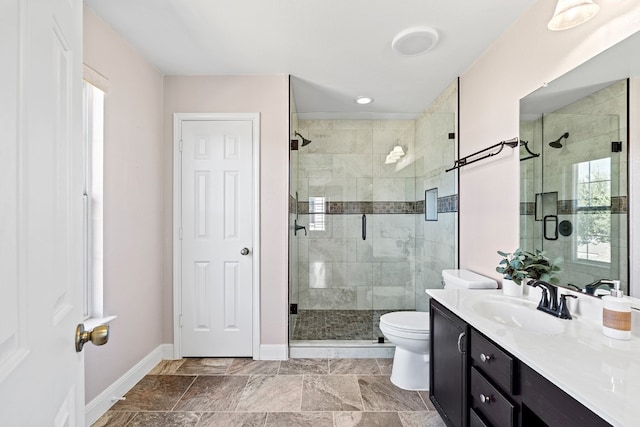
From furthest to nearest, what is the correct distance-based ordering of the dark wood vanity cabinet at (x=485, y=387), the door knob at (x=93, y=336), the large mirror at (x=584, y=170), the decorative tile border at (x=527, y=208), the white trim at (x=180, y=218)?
the white trim at (x=180, y=218) < the decorative tile border at (x=527, y=208) < the large mirror at (x=584, y=170) < the dark wood vanity cabinet at (x=485, y=387) < the door knob at (x=93, y=336)

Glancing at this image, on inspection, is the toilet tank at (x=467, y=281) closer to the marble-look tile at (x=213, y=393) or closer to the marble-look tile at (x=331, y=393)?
the marble-look tile at (x=331, y=393)

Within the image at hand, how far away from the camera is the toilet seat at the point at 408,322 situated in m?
2.17

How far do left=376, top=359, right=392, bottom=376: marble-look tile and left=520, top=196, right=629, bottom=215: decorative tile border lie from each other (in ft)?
5.07

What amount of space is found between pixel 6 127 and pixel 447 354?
1854 mm

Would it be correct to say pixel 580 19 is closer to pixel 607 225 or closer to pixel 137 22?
pixel 607 225

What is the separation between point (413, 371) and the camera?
2240 millimetres

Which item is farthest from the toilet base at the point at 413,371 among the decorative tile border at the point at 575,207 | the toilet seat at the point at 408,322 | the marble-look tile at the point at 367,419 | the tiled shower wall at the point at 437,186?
the decorative tile border at the point at 575,207

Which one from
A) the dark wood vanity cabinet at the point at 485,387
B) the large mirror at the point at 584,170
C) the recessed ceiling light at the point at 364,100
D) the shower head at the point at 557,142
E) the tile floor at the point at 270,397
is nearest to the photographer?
the dark wood vanity cabinet at the point at 485,387

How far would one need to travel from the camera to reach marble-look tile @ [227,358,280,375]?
2.46 metres

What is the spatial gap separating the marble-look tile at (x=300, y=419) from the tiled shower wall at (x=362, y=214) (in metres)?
1.33

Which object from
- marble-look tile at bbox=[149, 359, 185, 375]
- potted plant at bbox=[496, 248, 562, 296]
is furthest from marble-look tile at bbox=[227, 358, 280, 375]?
potted plant at bbox=[496, 248, 562, 296]

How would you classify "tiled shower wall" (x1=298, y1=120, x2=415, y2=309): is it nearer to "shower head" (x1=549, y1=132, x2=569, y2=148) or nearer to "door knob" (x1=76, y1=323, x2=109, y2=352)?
"shower head" (x1=549, y1=132, x2=569, y2=148)

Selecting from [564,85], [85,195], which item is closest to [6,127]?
[85,195]

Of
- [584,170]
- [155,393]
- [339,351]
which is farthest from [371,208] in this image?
[155,393]
